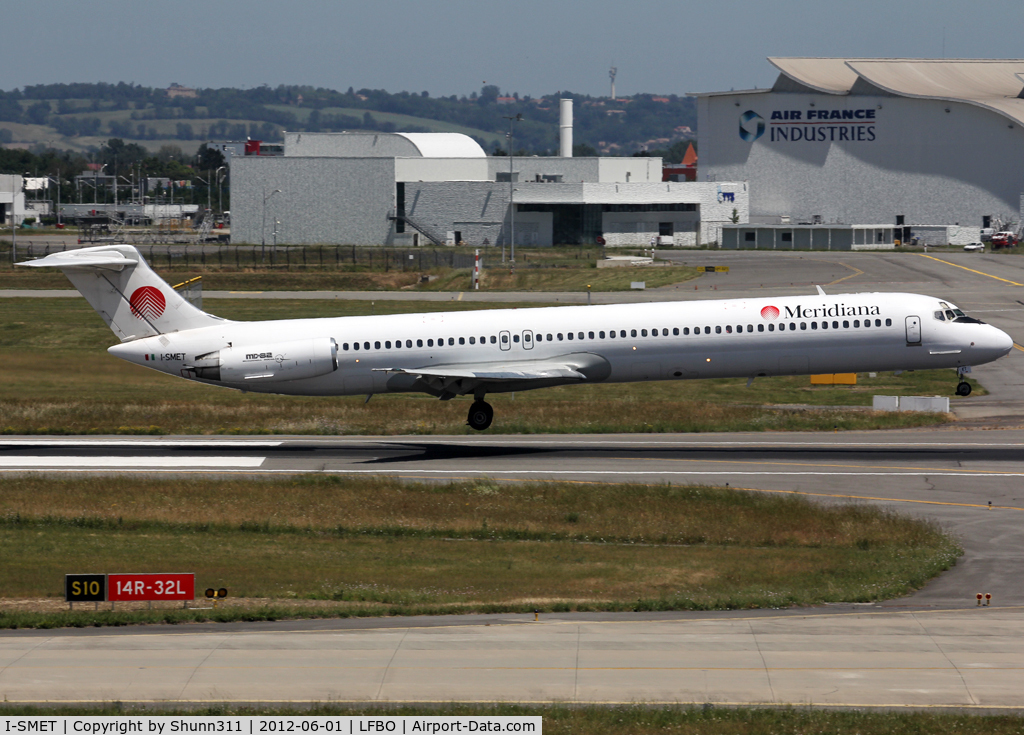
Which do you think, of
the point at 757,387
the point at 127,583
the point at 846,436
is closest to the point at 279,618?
the point at 127,583

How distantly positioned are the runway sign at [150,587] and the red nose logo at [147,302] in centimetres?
1851

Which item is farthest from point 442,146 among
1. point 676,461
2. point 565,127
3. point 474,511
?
point 474,511

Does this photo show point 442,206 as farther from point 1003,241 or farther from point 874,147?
point 1003,241

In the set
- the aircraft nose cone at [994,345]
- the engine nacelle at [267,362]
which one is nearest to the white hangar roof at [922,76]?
the aircraft nose cone at [994,345]

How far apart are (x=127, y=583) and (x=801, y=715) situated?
13391 mm

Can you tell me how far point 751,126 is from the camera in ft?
504

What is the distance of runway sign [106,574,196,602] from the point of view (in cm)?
2366

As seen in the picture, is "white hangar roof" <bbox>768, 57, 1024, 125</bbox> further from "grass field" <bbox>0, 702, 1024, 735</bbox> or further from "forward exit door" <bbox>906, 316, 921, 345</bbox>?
"grass field" <bbox>0, 702, 1024, 735</bbox>

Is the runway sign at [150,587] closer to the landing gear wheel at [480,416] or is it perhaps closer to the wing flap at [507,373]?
the wing flap at [507,373]

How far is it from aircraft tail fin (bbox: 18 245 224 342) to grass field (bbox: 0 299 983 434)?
7.02 meters

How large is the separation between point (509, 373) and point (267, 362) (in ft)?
26.9

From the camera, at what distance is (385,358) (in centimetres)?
4131

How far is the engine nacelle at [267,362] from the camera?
133ft

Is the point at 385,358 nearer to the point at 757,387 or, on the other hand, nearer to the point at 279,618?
the point at 279,618
